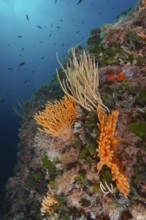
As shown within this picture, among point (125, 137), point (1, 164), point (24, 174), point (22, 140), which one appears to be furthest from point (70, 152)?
point (1, 164)

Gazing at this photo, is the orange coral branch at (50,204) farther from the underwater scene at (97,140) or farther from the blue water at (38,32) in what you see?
the blue water at (38,32)

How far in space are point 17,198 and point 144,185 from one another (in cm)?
506

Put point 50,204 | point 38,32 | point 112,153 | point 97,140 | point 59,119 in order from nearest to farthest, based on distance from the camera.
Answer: point 112,153, point 97,140, point 59,119, point 50,204, point 38,32

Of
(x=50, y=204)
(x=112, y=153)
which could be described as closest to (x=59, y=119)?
(x=112, y=153)

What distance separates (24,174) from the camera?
7.88 metres

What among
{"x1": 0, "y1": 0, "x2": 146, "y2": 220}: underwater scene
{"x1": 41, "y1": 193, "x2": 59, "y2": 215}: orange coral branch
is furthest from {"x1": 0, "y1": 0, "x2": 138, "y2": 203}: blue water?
{"x1": 41, "y1": 193, "x2": 59, "y2": 215}: orange coral branch

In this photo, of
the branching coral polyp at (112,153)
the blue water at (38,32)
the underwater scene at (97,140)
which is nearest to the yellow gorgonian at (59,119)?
the underwater scene at (97,140)

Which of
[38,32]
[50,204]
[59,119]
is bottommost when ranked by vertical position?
[38,32]

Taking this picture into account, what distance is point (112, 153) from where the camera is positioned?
3703 millimetres

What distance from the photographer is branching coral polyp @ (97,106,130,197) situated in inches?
143

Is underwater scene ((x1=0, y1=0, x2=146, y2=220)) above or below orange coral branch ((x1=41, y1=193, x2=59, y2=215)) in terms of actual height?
above

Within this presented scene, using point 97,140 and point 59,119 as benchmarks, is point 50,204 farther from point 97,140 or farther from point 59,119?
point 97,140

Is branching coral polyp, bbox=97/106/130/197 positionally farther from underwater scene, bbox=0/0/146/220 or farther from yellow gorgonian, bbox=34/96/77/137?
yellow gorgonian, bbox=34/96/77/137

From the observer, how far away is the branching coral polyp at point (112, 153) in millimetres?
3627
